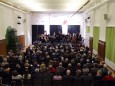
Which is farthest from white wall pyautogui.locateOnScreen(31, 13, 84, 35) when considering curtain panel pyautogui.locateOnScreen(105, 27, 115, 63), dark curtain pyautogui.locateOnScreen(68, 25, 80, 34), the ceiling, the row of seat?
the row of seat

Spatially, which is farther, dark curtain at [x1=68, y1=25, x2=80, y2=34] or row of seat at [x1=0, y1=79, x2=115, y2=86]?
dark curtain at [x1=68, y1=25, x2=80, y2=34]

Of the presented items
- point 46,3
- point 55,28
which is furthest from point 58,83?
point 55,28

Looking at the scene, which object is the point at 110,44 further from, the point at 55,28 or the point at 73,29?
the point at 55,28

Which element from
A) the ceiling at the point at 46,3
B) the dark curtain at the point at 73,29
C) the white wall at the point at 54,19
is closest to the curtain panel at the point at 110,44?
the ceiling at the point at 46,3

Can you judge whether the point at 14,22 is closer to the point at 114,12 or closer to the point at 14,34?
the point at 14,34

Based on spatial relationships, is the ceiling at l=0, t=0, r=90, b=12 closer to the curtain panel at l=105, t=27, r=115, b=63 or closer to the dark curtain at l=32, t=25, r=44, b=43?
the curtain panel at l=105, t=27, r=115, b=63

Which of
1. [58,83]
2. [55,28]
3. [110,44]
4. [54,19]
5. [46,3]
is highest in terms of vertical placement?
[46,3]

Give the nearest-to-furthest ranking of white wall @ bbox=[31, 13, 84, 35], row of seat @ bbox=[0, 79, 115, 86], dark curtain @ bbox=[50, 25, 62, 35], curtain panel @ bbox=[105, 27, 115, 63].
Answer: row of seat @ bbox=[0, 79, 115, 86] < curtain panel @ bbox=[105, 27, 115, 63] < white wall @ bbox=[31, 13, 84, 35] < dark curtain @ bbox=[50, 25, 62, 35]

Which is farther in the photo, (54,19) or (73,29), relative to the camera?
(73,29)

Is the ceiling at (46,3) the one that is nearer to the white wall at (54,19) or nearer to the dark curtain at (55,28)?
the white wall at (54,19)

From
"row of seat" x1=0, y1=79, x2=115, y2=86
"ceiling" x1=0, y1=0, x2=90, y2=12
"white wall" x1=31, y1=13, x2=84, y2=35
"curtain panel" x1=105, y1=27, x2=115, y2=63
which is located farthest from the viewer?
"white wall" x1=31, y1=13, x2=84, y2=35

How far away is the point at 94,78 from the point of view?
26.3ft

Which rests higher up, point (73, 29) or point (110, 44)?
point (73, 29)

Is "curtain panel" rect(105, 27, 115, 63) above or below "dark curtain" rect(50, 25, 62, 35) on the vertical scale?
below
